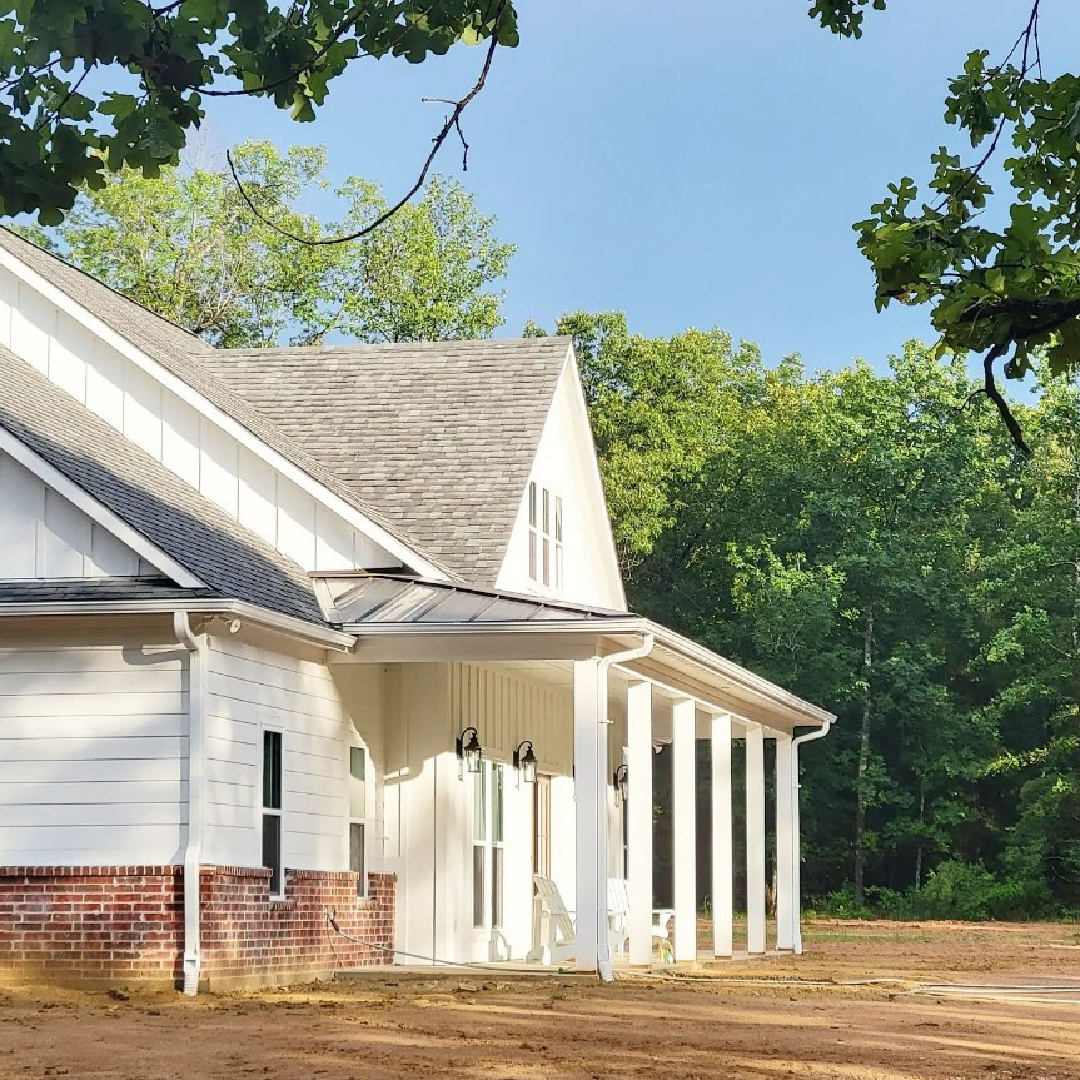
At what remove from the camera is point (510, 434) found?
74.1ft

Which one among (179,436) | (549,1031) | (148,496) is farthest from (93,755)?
(179,436)

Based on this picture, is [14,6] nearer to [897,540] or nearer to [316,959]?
[316,959]

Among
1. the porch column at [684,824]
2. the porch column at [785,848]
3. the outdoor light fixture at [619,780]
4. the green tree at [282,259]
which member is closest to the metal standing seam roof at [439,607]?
the porch column at [684,824]

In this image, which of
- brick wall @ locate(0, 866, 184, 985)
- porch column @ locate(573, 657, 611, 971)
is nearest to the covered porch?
porch column @ locate(573, 657, 611, 971)

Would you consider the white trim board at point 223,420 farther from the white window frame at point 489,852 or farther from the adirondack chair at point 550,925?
the adirondack chair at point 550,925

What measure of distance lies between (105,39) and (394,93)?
2.04 m

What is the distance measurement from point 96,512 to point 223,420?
4126mm

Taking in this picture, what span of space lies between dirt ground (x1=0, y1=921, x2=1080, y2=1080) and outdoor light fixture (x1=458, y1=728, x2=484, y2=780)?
107 inches

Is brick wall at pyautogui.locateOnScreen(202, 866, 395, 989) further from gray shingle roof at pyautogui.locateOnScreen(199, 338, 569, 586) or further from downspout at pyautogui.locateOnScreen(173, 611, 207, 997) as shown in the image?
gray shingle roof at pyautogui.locateOnScreen(199, 338, 569, 586)

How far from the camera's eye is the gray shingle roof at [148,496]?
1590 cm

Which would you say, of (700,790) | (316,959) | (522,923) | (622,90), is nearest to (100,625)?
(316,959)

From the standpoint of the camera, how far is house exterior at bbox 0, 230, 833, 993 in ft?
49.8

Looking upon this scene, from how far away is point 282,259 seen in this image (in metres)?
48.6

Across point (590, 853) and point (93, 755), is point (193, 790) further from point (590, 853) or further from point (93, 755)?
point (590, 853)
